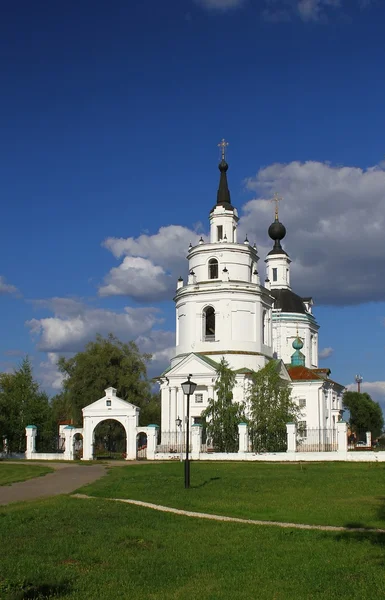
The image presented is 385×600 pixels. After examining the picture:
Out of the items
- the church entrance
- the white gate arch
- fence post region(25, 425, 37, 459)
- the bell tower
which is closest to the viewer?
the white gate arch

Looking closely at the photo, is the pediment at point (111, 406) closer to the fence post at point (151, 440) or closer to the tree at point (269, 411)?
the fence post at point (151, 440)

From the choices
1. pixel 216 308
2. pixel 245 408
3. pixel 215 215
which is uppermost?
pixel 215 215

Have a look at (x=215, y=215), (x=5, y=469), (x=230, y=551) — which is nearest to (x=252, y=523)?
(x=230, y=551)

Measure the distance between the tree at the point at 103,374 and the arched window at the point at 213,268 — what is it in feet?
28.5

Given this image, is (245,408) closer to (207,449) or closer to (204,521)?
(207,449)

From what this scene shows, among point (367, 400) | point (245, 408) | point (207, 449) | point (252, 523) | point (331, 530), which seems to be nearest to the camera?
point (331, 530)

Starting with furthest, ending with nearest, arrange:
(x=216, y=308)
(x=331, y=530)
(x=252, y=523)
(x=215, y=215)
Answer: (x=215, y=215) → (x=216, y=308) → (x=252, y=523) → (x=331, y=530)

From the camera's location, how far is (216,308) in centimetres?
4778

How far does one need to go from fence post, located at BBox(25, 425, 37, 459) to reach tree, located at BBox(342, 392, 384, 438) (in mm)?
48925

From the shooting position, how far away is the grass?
8062 mm

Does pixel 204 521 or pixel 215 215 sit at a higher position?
pixel 215 215

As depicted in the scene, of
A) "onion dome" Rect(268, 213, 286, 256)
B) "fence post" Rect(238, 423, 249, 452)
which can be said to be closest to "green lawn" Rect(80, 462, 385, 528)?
"fence post" Rect(238, 423, 249, 452)

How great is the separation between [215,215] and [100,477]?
29261 millimetres

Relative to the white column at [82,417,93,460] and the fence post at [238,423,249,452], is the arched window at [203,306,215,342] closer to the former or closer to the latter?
the white column at [82,417,93,460]
